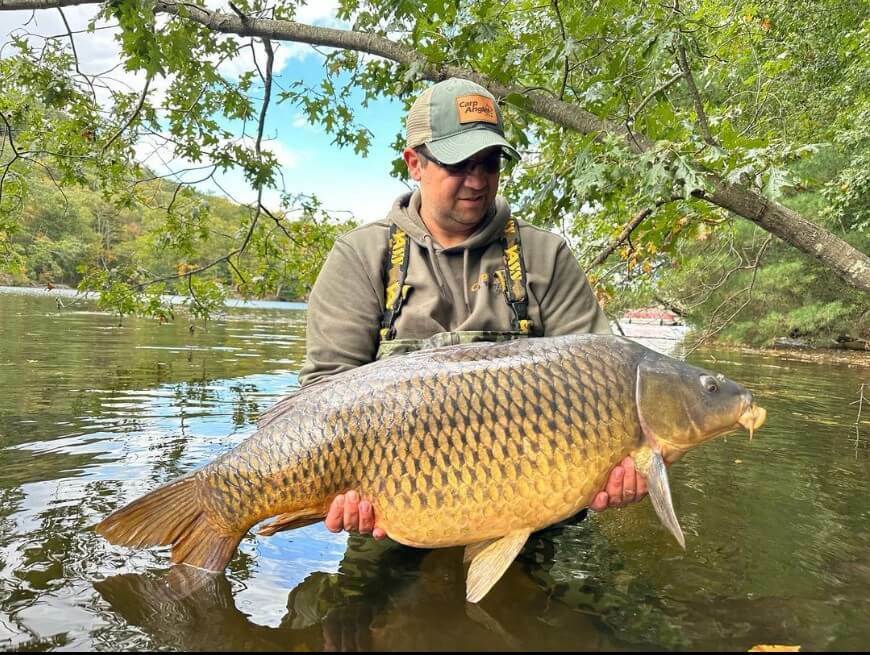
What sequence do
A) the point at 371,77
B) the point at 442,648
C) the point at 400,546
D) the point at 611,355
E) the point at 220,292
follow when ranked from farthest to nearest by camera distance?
1. the point at 220,292
2. the point at 371,77
3. the point at 400,546
4. the point at 611,355
5. the point at 442,648

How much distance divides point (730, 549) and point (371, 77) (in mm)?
4633

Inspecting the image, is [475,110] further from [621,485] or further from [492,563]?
[492,563]

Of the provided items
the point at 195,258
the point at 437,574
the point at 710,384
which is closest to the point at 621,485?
the point at 710,384

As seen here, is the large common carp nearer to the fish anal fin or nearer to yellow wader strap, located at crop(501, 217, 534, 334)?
the fish anal fin

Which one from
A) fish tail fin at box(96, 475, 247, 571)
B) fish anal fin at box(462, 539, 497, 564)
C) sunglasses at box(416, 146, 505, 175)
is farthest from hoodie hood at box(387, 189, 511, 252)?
fish tail fin at box(96, 475, 247, 571)

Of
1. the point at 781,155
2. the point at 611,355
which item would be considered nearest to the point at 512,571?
the point at 611,355

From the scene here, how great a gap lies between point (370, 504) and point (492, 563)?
409 mm

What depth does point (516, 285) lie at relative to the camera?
2.60 metres

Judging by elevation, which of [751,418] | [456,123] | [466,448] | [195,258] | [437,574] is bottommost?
[437,574]

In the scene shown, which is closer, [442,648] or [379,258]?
[442,648]

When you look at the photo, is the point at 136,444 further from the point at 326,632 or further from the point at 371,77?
the point at 371,77

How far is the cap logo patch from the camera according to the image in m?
2.48

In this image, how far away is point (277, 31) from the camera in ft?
16.0

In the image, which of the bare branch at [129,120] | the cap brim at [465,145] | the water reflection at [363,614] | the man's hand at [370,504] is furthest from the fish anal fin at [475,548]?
the bare branch at [129,120]
